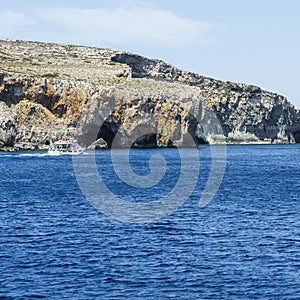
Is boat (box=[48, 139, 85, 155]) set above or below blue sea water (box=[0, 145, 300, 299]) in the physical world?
above

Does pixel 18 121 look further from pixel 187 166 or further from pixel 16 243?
pixel 16 243

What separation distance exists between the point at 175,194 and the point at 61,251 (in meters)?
26.9

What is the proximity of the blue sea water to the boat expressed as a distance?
2748 inches

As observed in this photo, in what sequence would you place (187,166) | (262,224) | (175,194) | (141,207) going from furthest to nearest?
(187,166)
(175,194)
(141,207)
(262,224)

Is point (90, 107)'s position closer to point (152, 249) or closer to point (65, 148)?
point (65, 148)

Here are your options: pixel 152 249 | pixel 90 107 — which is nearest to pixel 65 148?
pixel 90 107

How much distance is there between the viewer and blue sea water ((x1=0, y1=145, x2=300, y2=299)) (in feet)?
92.9

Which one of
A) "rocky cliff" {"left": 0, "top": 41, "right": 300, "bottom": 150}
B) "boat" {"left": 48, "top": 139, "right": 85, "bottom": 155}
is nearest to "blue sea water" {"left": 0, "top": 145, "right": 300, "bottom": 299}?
"boat" {"left": 48, "top": 139, "right": 85, "bottom": 155}

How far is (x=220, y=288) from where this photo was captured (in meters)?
28.3

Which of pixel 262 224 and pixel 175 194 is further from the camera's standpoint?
pixel 175 194

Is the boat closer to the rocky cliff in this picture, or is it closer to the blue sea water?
the rocky cliff

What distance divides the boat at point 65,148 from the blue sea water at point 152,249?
69791mm

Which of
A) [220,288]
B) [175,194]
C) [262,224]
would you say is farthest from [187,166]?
[220,288]

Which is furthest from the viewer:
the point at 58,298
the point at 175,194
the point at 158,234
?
the point at 175,194
